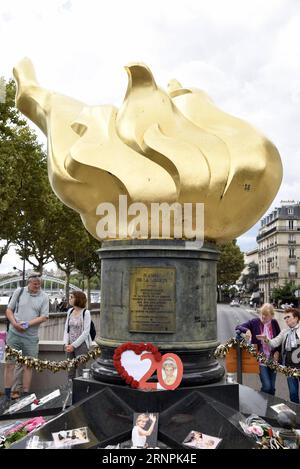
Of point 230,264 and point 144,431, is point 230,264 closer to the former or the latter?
point 230,264

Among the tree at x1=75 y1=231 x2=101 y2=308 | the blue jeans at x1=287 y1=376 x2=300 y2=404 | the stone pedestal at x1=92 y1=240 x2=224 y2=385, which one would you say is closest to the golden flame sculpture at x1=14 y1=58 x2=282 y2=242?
the stone pedestal at x1=92 y1=240 x2=224 y2=385

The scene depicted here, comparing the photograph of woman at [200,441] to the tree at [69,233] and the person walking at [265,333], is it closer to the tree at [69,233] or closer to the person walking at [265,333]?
the person walking at [265,333]

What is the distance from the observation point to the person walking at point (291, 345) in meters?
6.87

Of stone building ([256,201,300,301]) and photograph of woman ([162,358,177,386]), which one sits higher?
stone building ([256,201,300,301])

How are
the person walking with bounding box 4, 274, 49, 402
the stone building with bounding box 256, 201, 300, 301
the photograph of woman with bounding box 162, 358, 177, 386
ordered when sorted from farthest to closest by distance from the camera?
the stone building with bounding box 256, 201, 300, 301
the person walking with bounding box 4, 274, 49, 402
the photograph of woman with bounding box 162, 358, 177, 386

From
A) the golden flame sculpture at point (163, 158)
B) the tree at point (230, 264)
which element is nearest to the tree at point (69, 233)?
the golden flame sculpture at point (163, 158)

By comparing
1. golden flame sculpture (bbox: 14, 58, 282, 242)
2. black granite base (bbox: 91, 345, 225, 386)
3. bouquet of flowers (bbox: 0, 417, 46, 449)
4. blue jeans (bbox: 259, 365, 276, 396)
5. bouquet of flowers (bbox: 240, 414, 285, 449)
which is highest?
golden flame sculpture (bbox: 14, 58, 282, 242)

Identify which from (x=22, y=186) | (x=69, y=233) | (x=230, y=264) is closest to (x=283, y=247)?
(x=230, y=264)

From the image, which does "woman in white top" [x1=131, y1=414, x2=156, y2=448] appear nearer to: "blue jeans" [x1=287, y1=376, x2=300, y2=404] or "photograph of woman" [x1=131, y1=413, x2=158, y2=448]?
"photograph of woman" [x1=131, y1=413, x2=158, y2=448]

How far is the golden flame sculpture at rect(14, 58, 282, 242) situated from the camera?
18.7 feet

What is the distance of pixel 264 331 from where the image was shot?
24.5 ft
